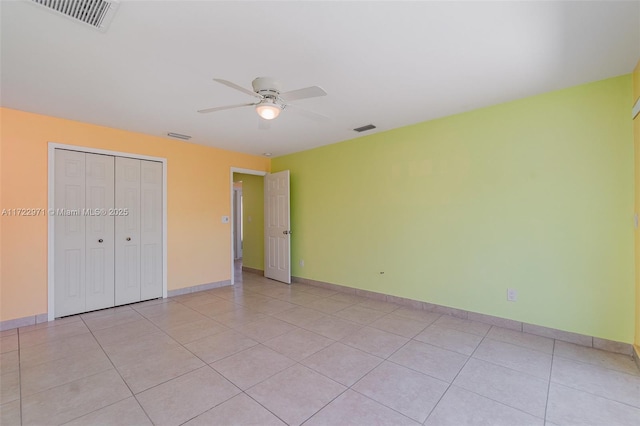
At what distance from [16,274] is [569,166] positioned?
243 inches

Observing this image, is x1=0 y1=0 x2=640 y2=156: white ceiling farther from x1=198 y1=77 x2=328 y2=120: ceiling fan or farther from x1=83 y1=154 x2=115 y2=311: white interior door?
x1=83 y1=154 x2=115 y2=311: white interior door

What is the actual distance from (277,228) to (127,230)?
244cm

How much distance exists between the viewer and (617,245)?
98.4 inches

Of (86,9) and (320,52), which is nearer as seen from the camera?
(86,9)

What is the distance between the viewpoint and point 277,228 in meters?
5.44

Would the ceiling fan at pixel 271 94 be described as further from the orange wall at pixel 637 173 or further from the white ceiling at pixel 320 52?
the orange wall at pixel 637 173

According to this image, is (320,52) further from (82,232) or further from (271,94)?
(82,232)

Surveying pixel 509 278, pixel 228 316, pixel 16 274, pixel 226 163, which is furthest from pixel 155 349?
pixel 509 278

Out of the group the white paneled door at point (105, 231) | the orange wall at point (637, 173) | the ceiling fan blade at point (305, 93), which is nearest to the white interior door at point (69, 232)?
the white paneled door at point (105, 231)

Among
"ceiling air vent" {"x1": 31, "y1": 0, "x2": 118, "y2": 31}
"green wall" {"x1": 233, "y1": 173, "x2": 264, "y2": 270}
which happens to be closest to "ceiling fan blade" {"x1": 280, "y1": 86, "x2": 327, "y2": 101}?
"ceiling air vent" {"x1": 31, "y1": 0, "x2": 118, "y2": 31}

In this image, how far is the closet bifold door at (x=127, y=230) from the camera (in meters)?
3.97

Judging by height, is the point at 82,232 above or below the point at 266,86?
below

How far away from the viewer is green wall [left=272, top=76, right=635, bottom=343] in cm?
253

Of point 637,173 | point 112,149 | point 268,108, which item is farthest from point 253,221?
point 637,173
